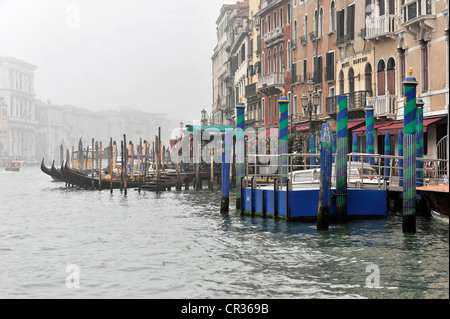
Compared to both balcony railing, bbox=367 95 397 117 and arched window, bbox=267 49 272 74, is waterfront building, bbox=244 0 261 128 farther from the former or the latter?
balcony railing, bbox=367 95 397 117

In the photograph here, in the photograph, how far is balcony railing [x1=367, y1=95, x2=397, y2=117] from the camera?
26938 millimetres

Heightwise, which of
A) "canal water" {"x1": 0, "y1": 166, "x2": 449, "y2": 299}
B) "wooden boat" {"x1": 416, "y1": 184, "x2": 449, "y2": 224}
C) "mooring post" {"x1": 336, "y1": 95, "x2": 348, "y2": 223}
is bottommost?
"canal water" {"x1": 0, "y1": 166, "x2": 449, "y2": 299}

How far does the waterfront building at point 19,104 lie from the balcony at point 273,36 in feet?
302

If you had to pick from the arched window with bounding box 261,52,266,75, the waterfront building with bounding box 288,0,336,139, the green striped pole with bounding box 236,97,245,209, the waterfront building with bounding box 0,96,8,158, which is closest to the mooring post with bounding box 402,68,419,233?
the green striped pole with bounding box 236,97,245,209

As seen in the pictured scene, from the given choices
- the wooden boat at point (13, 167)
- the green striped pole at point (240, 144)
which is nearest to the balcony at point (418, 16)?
the green striped pole at point (240, 144)

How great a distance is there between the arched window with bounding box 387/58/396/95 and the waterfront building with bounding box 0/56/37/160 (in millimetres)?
107637

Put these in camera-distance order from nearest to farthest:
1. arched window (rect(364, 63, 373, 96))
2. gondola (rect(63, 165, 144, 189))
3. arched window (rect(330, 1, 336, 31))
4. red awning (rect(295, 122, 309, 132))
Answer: arched window (rect(364, 63, 373, 96))
arched window (rect(330, 1, 336, 31))
red awning (rect(295, 122, 309, 132))
gondola (rect(63, 165, 144, 189))

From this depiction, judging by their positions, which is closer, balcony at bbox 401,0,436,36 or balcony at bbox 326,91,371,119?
balcony at bbox 401,0,436,36

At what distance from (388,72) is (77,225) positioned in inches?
520

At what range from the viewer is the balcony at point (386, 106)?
26938 mm

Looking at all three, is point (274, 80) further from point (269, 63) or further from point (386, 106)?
point (386, 106)
